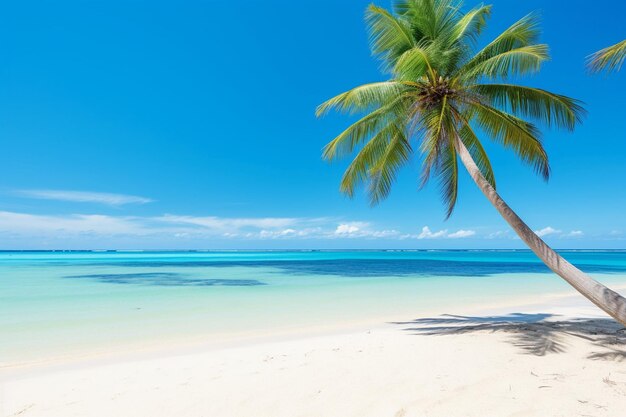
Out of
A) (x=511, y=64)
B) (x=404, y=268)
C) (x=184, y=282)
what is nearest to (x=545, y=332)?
(x=511, y=64)

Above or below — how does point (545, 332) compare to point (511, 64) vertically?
below

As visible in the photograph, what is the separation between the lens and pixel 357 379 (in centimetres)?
373

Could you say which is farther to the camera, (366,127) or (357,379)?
(366,127)

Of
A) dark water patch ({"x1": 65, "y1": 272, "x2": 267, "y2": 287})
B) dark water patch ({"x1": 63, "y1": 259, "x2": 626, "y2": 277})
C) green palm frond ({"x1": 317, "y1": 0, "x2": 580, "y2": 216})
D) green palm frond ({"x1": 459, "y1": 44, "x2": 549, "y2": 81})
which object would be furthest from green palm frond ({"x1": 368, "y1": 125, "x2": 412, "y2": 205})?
dark water patch ({"x1": 63, "y1": 259, "x2": 626, "y2": 277})

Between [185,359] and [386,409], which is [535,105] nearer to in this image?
[386,409]

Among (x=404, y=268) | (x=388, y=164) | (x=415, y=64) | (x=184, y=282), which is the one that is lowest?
(x=184, y=282)

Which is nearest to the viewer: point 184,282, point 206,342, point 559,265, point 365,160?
point 559,265

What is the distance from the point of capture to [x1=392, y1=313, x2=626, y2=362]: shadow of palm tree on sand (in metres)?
4.53

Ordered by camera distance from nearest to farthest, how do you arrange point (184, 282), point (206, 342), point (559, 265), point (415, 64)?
point (559, 265) → point (415, 64) → point (206, 342) → point (184, 282)

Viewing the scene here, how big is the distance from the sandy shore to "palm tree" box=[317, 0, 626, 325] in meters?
2.41

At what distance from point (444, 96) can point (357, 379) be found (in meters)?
4.98

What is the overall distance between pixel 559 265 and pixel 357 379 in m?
2.77

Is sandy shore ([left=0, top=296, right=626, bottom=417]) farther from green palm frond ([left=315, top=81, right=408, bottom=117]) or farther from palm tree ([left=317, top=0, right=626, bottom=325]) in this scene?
green palm frond ([left=315, top=81, right=408, bottom=117])

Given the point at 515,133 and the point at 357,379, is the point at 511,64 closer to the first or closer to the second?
the point at 515,133
